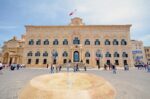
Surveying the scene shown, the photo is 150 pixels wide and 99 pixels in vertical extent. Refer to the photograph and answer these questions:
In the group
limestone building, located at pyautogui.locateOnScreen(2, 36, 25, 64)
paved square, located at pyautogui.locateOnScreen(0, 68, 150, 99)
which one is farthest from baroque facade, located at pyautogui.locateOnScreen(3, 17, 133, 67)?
paved square, located at pyautogui.locateOnScreen(0, 68, 150, 99)

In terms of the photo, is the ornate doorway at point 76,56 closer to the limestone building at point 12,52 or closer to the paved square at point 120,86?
the limestone building at point 12,52

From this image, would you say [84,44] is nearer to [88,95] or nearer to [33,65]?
[33,65]

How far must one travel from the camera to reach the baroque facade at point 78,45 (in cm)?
3155

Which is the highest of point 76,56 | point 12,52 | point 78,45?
point 78,45

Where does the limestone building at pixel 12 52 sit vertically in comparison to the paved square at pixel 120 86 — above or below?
above

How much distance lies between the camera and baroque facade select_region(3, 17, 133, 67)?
A: 1242 inches

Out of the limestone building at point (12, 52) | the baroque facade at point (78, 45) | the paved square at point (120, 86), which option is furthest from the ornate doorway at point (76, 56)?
the paved square at point (120, 86)

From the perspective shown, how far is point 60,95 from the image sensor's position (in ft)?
6.06

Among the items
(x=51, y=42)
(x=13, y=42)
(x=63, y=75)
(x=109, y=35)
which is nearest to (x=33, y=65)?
(x=51, y=42)

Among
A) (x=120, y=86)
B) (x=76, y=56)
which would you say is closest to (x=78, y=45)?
(x=76, y=56)

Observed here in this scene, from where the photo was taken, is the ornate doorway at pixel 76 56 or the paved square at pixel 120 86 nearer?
the paved square at pixel 120 86

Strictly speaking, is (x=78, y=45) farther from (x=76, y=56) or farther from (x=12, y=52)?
(x=12, y=52)

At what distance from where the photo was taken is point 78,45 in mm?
31828

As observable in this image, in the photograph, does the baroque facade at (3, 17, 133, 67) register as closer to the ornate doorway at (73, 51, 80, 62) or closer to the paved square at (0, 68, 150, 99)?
the ornate doorway at (73, 51, 80, 62)
